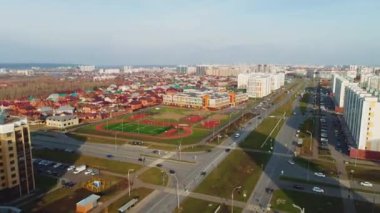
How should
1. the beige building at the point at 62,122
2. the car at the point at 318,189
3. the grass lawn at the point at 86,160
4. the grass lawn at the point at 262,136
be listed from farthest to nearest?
the beige building at the point at 62,122, the grass lawn at the point at 262,136, the grass lawn at the point at 86,160, the car at the point at 318,189

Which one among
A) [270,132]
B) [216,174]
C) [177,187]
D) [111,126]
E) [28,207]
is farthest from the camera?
[111,126]

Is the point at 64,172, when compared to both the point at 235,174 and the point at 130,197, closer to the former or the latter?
the point at 130,197

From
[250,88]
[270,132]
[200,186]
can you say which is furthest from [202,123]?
[250,88]

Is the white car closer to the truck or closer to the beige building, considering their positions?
the truck

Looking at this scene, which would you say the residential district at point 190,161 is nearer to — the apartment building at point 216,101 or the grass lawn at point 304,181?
the grass lawn at point 304,181

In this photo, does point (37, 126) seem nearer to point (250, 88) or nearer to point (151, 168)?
point (151, 168)

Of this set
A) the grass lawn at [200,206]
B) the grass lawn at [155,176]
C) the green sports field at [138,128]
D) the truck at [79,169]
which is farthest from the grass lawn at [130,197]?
the green sports field at [138,128]

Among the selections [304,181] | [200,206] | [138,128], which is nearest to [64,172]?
[200,206]
